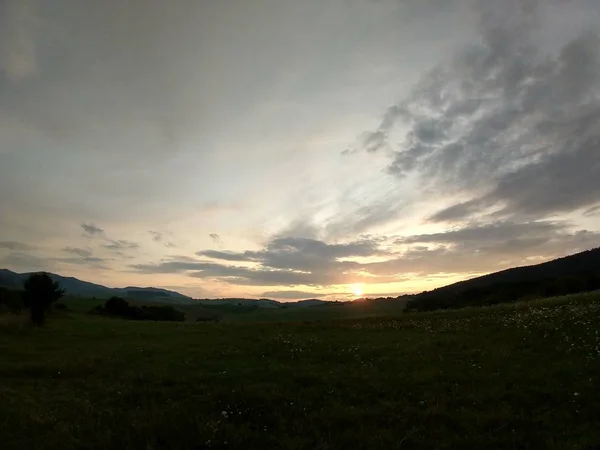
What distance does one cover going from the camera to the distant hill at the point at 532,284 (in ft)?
253

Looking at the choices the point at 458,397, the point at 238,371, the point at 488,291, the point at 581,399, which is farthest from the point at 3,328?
the point at 488,291

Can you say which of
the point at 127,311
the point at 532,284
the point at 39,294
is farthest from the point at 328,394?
the point at 127,311

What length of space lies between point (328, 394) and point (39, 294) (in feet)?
155

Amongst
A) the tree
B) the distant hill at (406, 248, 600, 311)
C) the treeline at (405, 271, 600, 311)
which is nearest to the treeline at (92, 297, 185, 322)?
the tree

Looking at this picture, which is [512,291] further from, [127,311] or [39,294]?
[127,311]

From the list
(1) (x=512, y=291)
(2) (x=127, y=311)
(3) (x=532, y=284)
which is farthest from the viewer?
(2) (x=127, y=311)

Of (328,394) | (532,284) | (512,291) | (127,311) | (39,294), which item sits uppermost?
(532,284)

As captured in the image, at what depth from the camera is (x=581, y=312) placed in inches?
1032

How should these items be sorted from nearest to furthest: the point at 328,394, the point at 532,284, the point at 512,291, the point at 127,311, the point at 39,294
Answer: the point at 328,394
the point at 39,294
the point at 512,291
the point at 532,284
the point at 127,311

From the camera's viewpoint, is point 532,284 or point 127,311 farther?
point 127,311

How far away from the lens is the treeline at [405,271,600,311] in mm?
75625

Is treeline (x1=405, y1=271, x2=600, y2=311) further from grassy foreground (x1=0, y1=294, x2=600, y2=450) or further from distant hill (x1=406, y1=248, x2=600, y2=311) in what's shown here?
grassy foreground (x1=0, y1=294, x2=600, y2=450)

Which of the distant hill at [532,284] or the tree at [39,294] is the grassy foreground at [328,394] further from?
the distant hill at [532,284]

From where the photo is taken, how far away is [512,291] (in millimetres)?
94000
